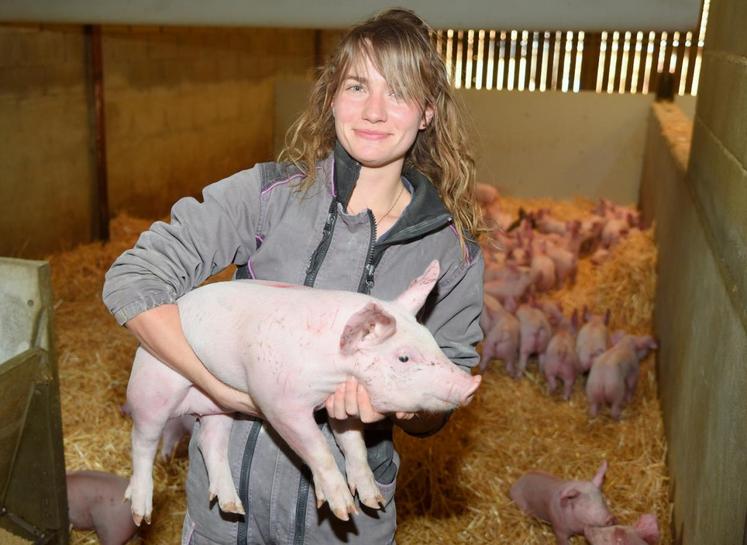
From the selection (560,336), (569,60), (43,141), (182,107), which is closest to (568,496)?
(560,336)

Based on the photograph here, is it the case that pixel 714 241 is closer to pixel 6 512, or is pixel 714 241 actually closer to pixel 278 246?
pixel 278 246

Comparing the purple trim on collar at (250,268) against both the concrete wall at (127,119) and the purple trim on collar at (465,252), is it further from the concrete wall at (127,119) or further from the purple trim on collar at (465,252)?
the concrete wall at (127,119)

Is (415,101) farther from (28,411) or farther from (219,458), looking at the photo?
(28,411)

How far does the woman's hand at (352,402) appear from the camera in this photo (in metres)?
1.59

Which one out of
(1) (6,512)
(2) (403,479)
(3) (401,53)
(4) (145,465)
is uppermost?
(3) (401,53)

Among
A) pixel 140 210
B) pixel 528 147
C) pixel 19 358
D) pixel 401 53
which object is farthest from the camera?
pixel 528 147

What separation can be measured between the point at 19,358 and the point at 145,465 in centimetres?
74

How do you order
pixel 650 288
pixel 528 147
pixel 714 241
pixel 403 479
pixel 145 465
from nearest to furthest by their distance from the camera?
pixel 145 465, pixel 714 241, pixel 403 479, pixel 650 288, pixel 528 147

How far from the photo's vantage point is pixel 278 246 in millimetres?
1864

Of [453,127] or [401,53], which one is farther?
[453,127]

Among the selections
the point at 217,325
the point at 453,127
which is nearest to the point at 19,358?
the point at 217,325

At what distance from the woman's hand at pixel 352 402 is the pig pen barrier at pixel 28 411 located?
120 centimetres

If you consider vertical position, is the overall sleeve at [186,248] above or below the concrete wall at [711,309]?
above

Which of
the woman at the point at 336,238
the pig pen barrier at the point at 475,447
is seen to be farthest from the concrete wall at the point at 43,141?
the woman at the point at 336,238
